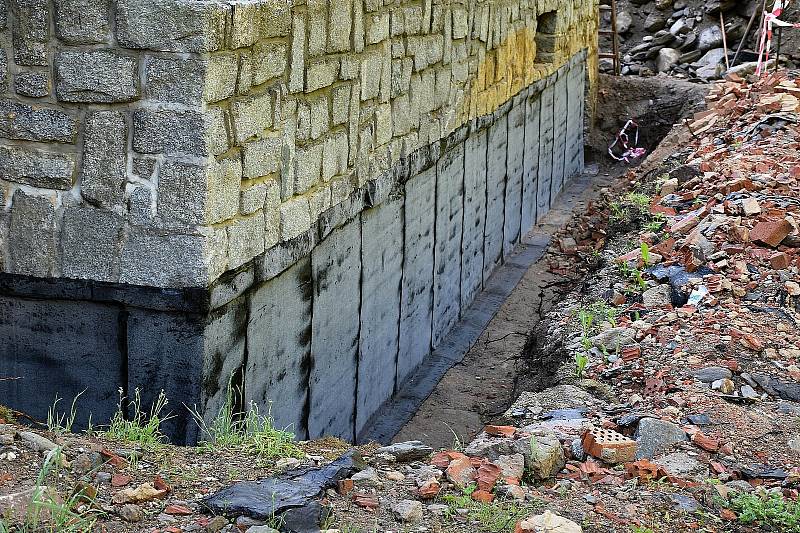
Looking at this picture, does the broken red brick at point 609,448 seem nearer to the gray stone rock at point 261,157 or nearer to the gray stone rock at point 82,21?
the gray stone rock at point 261,157

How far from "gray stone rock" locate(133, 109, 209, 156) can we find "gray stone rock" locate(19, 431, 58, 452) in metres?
1.32

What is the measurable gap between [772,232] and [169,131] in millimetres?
4838

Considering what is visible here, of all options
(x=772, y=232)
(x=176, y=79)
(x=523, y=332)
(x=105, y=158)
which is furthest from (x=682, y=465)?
(x=523, y=332)

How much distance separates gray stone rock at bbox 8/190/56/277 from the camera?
15.0 feet

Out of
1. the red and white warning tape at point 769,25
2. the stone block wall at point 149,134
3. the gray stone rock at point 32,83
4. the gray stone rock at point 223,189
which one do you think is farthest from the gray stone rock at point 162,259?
the red and white warning tape at point 769,25

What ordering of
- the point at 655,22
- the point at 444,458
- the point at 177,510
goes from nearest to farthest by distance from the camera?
the point at 177,510, the point at 444,458, the point at 655,22

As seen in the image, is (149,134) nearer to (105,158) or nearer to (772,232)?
(105,158)

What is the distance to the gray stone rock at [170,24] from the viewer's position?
4215 mm

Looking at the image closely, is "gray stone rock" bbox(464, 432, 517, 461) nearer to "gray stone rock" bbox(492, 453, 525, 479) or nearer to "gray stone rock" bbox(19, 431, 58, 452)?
"gray stone rock" bbox(492, 453, 525, 479)

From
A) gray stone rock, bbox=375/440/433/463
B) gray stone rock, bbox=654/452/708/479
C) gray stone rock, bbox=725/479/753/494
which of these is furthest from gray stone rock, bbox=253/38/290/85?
gray stone rock, bbox=725/479/753/494

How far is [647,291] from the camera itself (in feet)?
23.1

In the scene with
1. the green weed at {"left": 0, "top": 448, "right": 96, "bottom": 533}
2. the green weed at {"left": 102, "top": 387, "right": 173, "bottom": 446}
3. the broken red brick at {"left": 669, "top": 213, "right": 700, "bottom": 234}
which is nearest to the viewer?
the green weed at {"left": 0, "top": 448, "right": 96, "bottom": 533}

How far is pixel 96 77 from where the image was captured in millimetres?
4379

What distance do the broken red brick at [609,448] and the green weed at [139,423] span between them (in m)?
1.86
